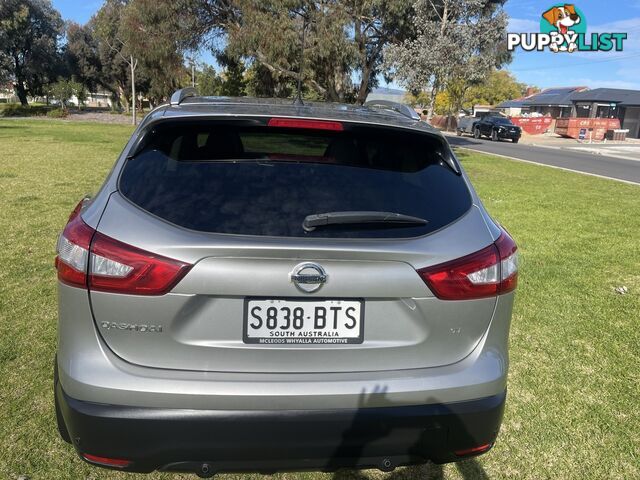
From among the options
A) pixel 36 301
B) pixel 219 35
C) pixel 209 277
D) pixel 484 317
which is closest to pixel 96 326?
pixel 209 277

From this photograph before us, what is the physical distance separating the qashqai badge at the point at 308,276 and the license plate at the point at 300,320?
0.06 meters

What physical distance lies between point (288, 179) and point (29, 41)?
62.8 metres

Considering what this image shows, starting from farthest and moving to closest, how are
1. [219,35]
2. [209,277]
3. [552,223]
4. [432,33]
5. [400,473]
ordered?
[219,35], [432,33], [552,223], [400,473], [209,277]

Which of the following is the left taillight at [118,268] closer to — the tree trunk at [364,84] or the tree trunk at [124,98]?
the tree trunk at [364,84]

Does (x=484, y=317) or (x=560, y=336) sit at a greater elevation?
(x=484, y=317)

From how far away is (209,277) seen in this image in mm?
1867

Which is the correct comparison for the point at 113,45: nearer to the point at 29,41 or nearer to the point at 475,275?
the point at 29,41

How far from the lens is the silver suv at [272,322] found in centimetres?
189

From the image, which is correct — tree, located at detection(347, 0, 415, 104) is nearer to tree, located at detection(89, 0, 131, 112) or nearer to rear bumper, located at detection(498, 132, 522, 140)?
rear bumper, located at detection(498, 132, 522, 140)

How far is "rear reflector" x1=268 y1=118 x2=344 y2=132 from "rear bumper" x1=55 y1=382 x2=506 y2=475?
3.70ft

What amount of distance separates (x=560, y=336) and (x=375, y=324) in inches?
115

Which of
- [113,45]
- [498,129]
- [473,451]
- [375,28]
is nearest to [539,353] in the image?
[473,451]

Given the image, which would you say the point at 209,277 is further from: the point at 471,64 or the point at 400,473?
the point at 471,64

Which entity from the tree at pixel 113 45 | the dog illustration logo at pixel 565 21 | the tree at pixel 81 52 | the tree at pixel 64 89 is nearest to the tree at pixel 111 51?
the tree at pixel 113 45
